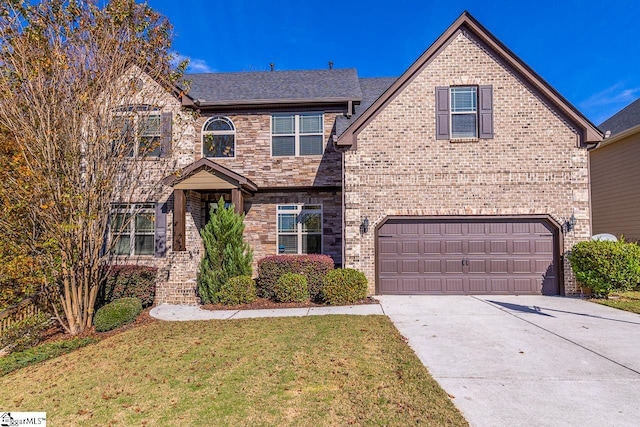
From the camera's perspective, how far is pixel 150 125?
9930mm

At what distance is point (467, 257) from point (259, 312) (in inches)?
250

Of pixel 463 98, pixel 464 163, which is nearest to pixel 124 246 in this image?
pixel 464 163

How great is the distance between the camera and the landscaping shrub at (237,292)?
9.52 metres

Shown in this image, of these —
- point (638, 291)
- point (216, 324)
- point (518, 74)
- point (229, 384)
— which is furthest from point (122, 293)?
point (638, 291)

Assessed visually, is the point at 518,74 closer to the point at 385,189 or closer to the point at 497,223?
the point at 497,223

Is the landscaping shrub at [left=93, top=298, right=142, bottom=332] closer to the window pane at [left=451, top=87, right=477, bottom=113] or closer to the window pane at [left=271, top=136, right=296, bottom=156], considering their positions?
the window pane at [left=271, top=136, right=296, bottom=156]

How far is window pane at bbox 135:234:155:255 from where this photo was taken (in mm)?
11484

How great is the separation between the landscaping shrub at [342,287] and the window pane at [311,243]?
2.45m

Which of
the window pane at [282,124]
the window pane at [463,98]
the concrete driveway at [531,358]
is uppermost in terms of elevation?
the window pane at [463,98]

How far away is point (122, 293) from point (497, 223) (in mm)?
11386

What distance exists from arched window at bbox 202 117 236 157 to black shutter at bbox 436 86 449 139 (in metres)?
6.85

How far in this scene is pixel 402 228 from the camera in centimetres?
1055

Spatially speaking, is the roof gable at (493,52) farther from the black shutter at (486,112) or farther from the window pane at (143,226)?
the window pane at (143,226)

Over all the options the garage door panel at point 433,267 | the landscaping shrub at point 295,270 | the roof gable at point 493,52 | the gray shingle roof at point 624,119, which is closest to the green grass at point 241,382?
the landscaping shrub at point 295,270
